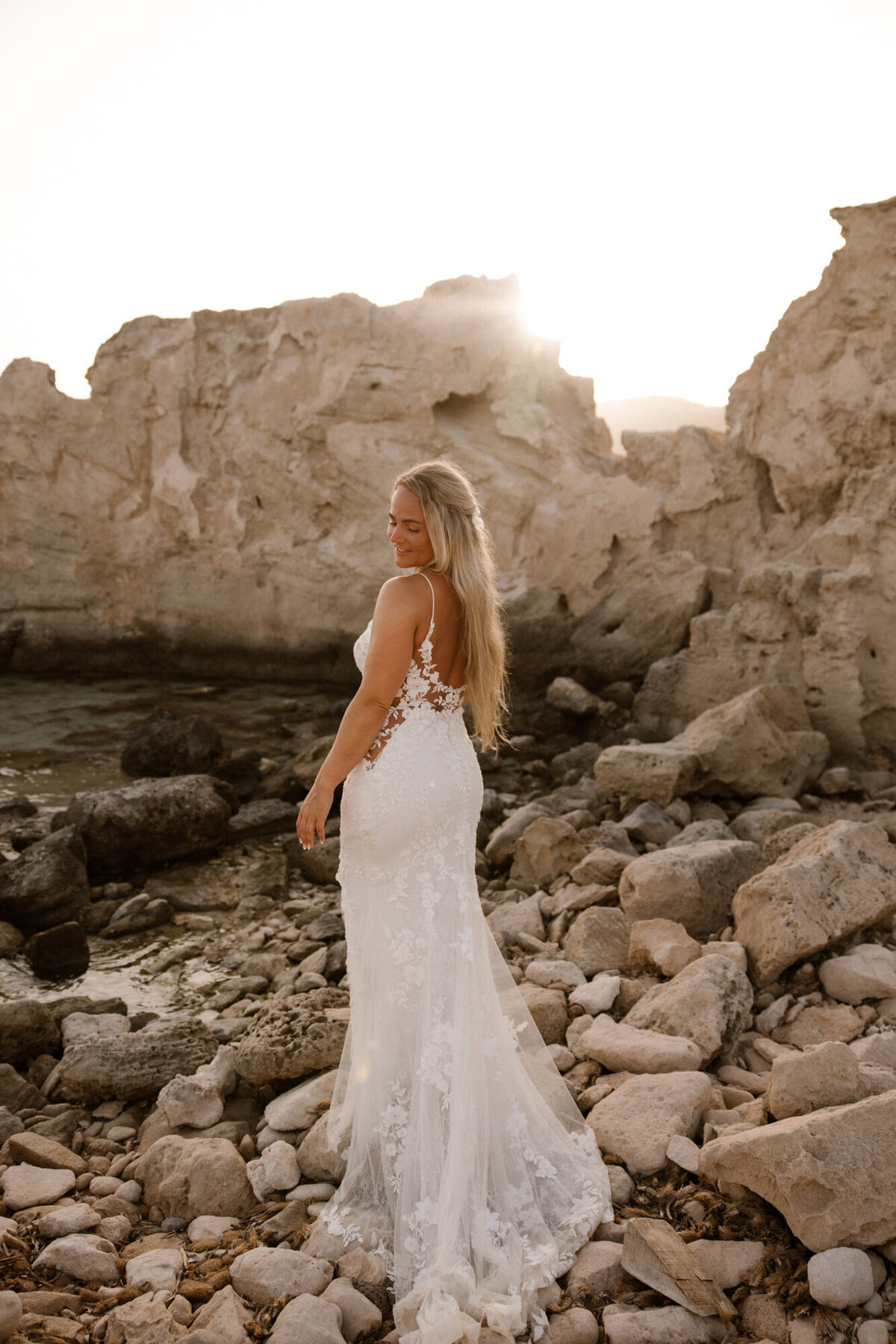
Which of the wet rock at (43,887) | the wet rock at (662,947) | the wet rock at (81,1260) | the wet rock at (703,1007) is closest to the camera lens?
the wet rock at (81,1260)

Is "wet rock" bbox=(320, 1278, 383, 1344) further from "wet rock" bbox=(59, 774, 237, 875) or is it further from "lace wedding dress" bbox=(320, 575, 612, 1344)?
"wet rock" bbox=(59, 774, 237, 875)

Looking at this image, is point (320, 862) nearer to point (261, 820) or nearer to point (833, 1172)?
point (261, 820)

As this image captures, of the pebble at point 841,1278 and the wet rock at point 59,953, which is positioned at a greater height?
the pebble at point 841,1278

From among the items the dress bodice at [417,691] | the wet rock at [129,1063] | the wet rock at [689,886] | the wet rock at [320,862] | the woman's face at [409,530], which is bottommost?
the wet rock at [320,862]

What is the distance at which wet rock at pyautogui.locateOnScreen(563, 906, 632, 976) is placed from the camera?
4562mm

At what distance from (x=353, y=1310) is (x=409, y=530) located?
2371mm

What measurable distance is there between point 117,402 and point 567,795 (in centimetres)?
1198

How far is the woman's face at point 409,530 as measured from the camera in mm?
2854

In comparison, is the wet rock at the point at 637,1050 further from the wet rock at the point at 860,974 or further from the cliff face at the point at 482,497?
the cliff face at the point at 482,497

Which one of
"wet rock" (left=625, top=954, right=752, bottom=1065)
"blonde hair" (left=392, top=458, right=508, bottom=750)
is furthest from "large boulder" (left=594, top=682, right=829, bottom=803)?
"blonde hair" (left=392, top=458, right=508, bottom=750)

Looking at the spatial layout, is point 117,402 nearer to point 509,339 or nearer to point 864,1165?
point 509,339

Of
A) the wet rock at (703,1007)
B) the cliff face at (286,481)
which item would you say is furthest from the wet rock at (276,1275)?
the cliff face at (286,481)

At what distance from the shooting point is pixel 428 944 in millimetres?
2932

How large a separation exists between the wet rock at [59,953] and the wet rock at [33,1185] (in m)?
2.56
